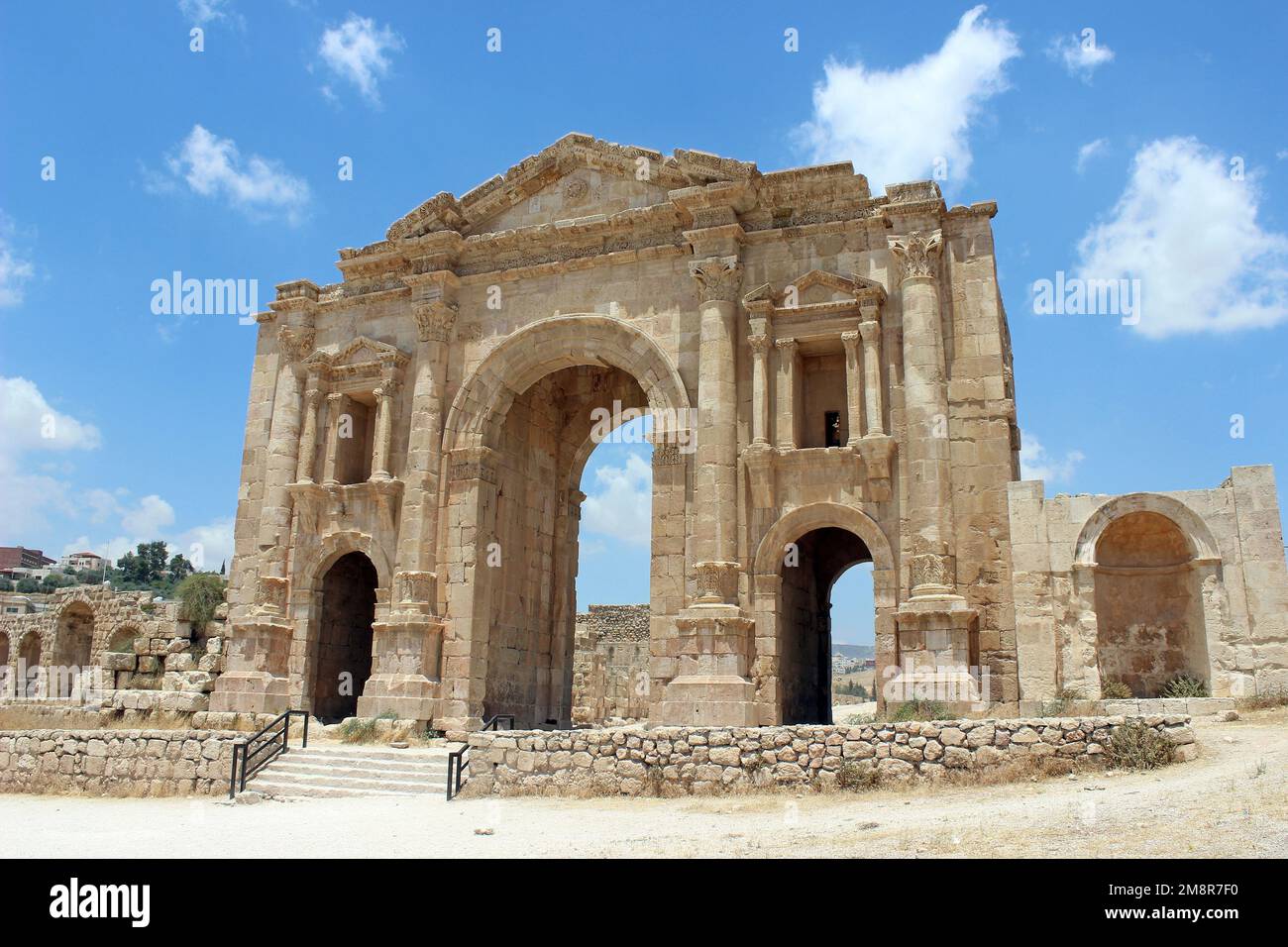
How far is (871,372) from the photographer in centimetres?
1655

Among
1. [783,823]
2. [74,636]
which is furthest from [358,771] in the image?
[74,636]

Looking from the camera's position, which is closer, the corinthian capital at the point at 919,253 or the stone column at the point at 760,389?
the corinthian capital at the point at 919,253

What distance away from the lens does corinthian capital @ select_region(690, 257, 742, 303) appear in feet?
57.7

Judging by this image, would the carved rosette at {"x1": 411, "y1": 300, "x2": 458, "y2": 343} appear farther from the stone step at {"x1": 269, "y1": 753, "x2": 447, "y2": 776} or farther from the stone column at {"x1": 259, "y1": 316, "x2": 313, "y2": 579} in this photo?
the stone step at {"x1": 269, "y1": 753, "x2": 447, "y2": 776}

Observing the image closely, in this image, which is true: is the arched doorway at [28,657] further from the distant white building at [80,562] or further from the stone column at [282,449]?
the distant white building at [80,562]

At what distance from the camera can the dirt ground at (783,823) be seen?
7238 mm

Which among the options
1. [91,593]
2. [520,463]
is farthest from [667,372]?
[91,593]

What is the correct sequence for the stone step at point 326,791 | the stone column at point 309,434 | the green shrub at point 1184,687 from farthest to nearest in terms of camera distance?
the stone column at point 309,434, the stone step at point 326,791, the green shrub at point 1184,687

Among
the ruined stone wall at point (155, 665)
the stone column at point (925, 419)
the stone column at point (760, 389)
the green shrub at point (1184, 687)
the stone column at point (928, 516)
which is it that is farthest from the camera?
the ruined stone wall at point (155, 665)

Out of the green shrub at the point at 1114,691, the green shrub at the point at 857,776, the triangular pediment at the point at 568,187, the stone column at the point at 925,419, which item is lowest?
the green shrub at the point at 857,776

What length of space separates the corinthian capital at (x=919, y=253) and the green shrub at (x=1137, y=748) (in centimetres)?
839

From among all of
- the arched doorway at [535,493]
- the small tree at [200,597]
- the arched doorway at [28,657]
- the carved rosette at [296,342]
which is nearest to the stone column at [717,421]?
the arched doorway at [535,493]

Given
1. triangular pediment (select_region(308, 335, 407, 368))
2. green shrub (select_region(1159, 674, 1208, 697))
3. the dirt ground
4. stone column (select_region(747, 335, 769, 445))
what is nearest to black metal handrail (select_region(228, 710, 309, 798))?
the dirt ground
